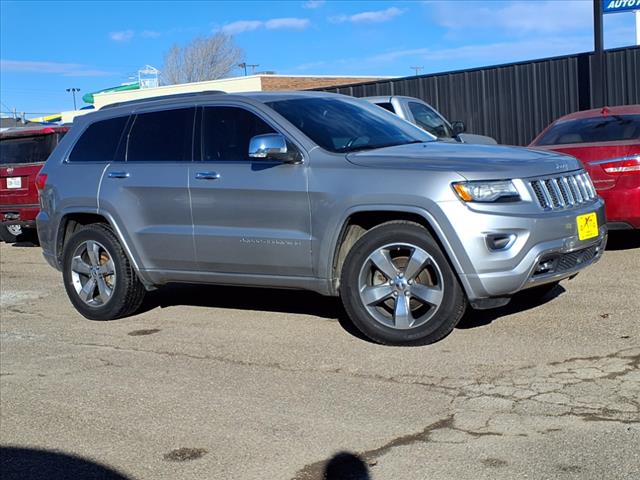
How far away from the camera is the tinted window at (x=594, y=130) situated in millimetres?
8789

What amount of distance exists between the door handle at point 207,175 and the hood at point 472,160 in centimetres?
110

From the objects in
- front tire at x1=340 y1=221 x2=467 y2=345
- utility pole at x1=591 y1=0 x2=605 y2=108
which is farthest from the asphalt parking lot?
utility pole at x1=591 y1=0 x2=605 y2=108

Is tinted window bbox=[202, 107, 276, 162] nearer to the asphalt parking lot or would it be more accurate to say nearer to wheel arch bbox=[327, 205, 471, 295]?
wheel arch bbox=[327, 205, 471, 295]

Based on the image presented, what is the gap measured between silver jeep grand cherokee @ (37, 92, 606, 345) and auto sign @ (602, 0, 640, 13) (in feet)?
32.7

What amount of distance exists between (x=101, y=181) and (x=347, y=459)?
402 cm

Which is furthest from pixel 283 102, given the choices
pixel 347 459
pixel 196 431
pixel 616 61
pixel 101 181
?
pixel 616 61

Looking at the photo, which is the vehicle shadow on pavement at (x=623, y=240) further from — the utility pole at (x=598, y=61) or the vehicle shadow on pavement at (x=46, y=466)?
the vehicle shadow on pavement at (x=46, y=466)

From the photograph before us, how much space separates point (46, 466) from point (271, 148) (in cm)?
267

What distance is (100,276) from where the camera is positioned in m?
7.18

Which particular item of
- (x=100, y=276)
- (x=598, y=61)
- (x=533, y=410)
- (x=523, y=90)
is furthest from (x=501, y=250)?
(x=523, y=90)

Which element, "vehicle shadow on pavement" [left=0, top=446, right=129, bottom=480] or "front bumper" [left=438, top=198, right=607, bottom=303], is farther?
"front bumper" [left=438, top=198, right=607, bottom=303]

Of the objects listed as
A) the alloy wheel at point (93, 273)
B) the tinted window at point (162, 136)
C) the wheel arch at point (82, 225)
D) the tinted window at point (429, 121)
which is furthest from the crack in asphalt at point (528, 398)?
the tinted window at point (429, 121)

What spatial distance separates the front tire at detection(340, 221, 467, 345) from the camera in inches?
214

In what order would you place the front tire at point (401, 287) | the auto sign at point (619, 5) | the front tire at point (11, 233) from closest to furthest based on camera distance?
the front tire at point (401, 287), the front tire at point (11, 233), the auto sign at point (619, 5)
